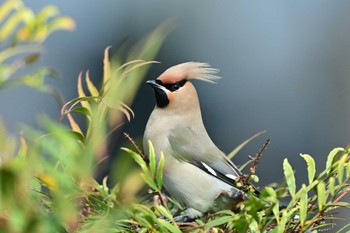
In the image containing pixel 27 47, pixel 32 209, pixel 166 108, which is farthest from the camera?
pixel 166 108

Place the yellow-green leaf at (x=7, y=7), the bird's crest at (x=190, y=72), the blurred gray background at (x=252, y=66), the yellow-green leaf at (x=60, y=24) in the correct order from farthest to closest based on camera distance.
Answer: the blurred gray background at (x=252, y=66) < the bird's crest at (x=190, y=72) < the yellow-green leaf at (x=60, y=24) < the yellow-green leaf at (x=7, y=7)

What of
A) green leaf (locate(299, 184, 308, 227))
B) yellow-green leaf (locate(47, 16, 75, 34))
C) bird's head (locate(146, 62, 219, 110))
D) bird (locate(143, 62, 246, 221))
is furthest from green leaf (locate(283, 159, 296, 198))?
bird (locate(143, 62, 246, 221))

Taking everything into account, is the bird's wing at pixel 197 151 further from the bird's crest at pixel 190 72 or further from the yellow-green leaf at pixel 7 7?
the yellow-green leaf at pixel 7 7

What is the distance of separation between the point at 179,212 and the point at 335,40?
4.27m

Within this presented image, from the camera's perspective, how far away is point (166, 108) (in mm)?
1816

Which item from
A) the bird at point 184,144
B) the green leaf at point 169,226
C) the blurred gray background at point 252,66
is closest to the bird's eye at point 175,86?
the bird at point 184,144

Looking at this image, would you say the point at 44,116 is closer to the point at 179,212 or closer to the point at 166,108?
the point at 179,212

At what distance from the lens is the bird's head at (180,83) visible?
1486mm

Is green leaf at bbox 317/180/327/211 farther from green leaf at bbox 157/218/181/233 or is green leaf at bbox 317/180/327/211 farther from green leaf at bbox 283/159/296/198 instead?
green leaf at bbox 157/218/181/233

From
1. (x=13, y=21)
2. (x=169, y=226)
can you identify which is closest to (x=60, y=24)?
(x=13, y=21)

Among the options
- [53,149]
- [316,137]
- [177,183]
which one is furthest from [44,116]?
[316,137]

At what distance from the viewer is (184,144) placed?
5.63 feet

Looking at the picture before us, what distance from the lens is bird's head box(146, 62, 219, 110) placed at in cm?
149

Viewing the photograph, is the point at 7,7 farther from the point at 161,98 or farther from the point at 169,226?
the point at 161,98
